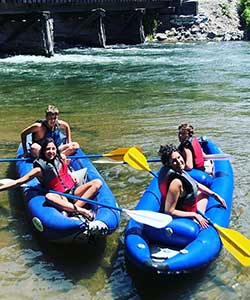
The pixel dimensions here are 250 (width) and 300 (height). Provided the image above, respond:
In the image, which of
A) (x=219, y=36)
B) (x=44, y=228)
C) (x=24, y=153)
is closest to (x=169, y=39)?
(x=219, y=36)

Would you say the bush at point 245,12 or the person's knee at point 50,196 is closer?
the person's knee at point 50,196

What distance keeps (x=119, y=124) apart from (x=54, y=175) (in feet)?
16.1

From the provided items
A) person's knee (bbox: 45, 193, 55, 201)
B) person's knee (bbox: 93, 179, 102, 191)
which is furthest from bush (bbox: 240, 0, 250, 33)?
person's knee (bbox: 45, 193, 55, 201)

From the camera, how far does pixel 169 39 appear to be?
27812 millimetres

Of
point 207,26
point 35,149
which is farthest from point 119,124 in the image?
point 207,26

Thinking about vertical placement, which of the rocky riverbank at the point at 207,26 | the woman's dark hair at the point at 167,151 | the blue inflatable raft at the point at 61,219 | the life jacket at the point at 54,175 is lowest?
the rocky riverbank at the point at 207,26

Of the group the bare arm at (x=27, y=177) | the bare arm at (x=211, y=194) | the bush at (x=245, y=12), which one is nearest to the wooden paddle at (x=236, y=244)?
the bare arm at (x=211, y=194)

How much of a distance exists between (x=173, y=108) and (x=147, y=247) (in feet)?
24.1

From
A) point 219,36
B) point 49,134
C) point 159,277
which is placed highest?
point 49,134

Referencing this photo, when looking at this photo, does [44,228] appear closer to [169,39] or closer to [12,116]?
[12,116]

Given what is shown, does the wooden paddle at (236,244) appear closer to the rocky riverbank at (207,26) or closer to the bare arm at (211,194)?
the bare arm at (211,194)

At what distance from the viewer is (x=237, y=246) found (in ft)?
15.6

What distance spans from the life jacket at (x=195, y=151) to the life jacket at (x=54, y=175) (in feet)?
4.90

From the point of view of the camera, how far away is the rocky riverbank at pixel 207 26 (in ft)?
92.1
